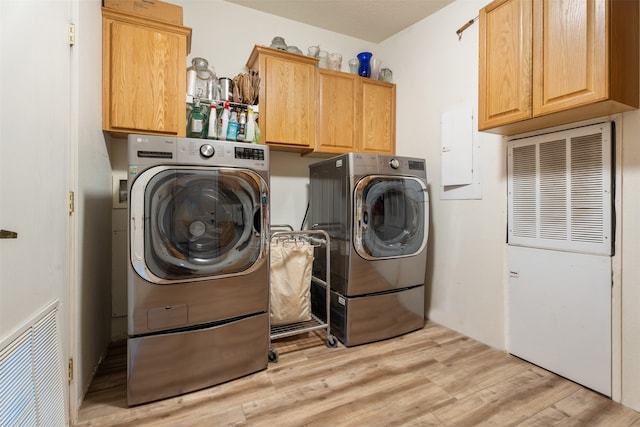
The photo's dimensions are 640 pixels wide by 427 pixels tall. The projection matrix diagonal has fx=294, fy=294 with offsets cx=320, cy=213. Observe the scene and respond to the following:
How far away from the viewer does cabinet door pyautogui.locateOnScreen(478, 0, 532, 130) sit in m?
1.62

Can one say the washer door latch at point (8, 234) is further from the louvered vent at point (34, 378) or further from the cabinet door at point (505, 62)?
the cabinet door at point (505, 62)

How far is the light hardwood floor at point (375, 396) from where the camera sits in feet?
4.67

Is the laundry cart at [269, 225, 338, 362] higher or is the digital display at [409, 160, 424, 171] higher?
the digital display at [409, 160, 424, 171]

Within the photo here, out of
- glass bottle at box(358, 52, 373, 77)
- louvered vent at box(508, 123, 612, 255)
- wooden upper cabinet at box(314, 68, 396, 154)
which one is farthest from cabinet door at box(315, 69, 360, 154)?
louvered vent at box(508, 123, 612, 255)

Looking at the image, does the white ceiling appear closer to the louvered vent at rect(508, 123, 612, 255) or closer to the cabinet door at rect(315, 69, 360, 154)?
the cabinet door at rect(315, 69, 360, 154)

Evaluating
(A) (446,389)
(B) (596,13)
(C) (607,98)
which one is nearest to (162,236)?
(A) (446,389)

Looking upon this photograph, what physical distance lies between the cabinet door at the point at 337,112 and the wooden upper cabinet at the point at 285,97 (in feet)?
0.31

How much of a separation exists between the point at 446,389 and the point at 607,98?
5.47 feet

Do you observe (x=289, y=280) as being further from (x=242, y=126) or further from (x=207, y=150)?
(x=242, y=126)

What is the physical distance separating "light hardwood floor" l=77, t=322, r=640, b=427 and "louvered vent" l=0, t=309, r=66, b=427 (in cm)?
34

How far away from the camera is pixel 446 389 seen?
5.47 ft

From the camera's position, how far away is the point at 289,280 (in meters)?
2.13

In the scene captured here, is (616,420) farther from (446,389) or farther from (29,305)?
(29,305)

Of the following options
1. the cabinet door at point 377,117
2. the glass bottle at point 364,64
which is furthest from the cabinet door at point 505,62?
the glass bottle at point 364,64
